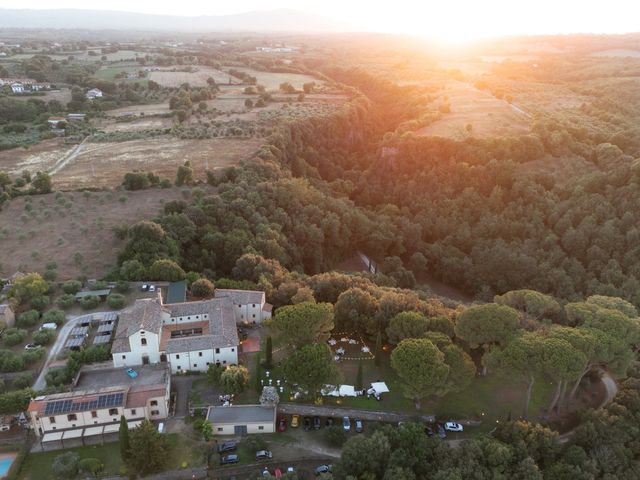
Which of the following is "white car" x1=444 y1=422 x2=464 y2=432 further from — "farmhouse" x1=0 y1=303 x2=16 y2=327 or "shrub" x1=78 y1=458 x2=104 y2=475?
"farmhouse" x1=0 y1=303 x2=16 y2=327

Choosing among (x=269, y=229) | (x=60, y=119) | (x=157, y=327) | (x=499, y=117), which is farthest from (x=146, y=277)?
(x=499, y=117)

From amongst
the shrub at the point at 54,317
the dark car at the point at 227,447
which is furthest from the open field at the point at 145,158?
the dark car at the point at 227,447

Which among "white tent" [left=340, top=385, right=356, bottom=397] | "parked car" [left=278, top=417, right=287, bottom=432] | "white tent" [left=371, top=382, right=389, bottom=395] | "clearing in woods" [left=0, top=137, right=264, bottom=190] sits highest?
"clearing in woods" [left=0, top=137, right=264, bottom=190]

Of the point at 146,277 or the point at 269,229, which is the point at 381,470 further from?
the point at 269,229

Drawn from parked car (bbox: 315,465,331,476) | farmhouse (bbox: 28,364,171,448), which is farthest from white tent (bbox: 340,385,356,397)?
farmhouse (bbox: 28,364,171,448)

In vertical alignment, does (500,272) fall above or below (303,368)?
below

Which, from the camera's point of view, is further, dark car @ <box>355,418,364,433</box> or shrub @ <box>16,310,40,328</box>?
shrub @ <box>16,310,40,328</box>

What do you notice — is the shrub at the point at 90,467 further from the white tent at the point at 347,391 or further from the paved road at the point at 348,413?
the white tent at the point at 347,391

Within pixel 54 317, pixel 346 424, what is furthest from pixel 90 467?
pixel 54 317
